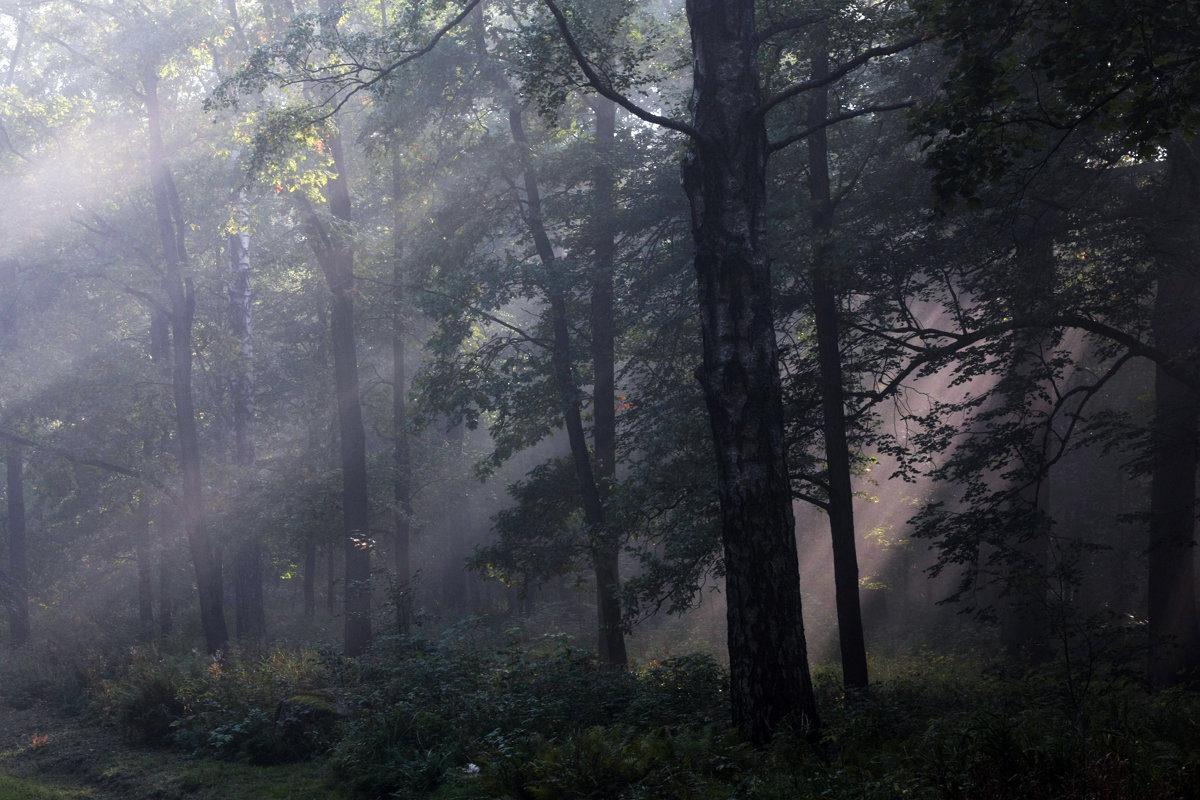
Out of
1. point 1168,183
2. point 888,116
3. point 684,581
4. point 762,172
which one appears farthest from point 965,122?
point 684,581

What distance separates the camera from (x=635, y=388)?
20016 millimetres

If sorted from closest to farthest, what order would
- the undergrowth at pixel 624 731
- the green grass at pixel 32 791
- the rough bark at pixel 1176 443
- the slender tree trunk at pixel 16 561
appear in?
the undergrowth at pixel 624 731 < the green grass at pixel 32 791 < the rough bark at pixel 1176 443 < the slender tree trunk at pixel 16 561

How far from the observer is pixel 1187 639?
1368 centimetres

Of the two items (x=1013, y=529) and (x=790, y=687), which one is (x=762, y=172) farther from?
(x=1013, y=529)

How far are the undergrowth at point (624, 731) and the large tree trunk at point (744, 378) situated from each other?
1.78 feet

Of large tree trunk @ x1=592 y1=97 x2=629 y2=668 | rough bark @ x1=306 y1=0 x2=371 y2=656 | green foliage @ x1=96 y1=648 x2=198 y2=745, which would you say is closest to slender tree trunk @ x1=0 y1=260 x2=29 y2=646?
rough bark @ x1=306 y1=0 x2=371 y2=656

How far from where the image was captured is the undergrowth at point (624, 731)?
5.27 m

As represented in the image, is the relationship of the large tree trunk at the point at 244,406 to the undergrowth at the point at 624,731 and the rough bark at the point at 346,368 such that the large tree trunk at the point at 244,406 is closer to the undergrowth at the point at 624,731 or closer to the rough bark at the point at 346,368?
the rough bark at the point at 346,368

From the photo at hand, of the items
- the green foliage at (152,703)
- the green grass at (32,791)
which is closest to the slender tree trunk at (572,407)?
the green foliage at (152,703)

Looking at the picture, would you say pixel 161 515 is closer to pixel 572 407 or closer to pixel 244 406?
→ pixel 244 406

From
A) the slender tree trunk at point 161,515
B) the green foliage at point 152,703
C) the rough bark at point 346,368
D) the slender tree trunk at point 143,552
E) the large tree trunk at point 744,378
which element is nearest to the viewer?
the large tree trunk at point 744,378

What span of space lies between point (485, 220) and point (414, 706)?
12.8 meters

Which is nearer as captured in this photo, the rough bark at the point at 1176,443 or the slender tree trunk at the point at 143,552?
the rough bark at the point at 1176,443

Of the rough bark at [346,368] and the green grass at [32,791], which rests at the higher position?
the rough bark at [346,368]
